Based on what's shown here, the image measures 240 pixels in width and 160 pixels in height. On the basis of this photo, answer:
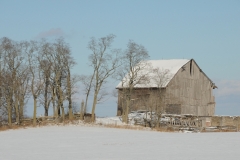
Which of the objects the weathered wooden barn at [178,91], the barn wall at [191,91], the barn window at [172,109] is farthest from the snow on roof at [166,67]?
the barn window at [172,109]

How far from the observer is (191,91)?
2729 inches

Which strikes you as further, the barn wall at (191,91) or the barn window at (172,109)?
the barn wall at (191,91)

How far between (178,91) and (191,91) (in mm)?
3287

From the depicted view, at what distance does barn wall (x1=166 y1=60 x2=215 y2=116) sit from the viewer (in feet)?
218

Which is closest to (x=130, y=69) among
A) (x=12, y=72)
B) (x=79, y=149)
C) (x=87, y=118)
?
(x=87, y=118)

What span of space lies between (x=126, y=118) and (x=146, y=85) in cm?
580

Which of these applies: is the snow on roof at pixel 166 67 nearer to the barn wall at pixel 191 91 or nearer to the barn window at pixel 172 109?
the barn wall at pixel 191 91

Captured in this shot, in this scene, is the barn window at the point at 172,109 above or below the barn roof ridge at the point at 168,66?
below

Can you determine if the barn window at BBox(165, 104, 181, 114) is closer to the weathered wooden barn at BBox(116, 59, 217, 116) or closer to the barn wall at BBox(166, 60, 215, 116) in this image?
the weathered wooden barn at BBox(116, 59, 217, 116)

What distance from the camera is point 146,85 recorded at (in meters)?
65.7

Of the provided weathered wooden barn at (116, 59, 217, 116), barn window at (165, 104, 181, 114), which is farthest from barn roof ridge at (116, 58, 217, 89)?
barn window at (165, 104, 181, 114)

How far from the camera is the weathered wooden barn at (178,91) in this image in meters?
65.7

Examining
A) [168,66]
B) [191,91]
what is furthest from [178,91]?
[168,66]

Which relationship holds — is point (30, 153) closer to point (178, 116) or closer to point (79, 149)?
point (79, 149)
